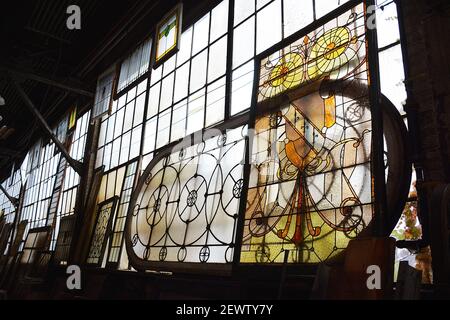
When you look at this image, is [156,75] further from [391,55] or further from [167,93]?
[391,55]

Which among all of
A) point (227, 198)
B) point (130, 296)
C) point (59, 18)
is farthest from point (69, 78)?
point (227, 198)

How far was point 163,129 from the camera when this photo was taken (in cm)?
397

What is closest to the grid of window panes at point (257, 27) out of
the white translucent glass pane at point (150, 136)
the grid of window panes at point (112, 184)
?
the white translucent glass pane at point (150, 136)

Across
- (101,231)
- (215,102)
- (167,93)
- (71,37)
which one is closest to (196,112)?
(215,102)

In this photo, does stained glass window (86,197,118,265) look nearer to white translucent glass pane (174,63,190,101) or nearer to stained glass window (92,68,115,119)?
white translucent glass pane (174,63,190,101)

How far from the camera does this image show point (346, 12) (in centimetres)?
214

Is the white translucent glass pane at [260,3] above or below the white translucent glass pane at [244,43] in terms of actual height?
above

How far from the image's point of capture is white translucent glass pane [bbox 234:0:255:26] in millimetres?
3283

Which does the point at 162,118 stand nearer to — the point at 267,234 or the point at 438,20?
the point at 267,234

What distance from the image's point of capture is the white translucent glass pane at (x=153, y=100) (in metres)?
4.30

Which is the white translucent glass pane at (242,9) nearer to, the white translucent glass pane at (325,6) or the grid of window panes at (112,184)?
the white translucent glass pane at (325,6)

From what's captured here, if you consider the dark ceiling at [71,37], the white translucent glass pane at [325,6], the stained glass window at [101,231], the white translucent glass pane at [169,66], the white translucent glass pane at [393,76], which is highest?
the dark ceiling at [71,37]

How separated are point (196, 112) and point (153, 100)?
42.0 inches

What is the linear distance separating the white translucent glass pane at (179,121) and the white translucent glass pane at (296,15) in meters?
1.36
